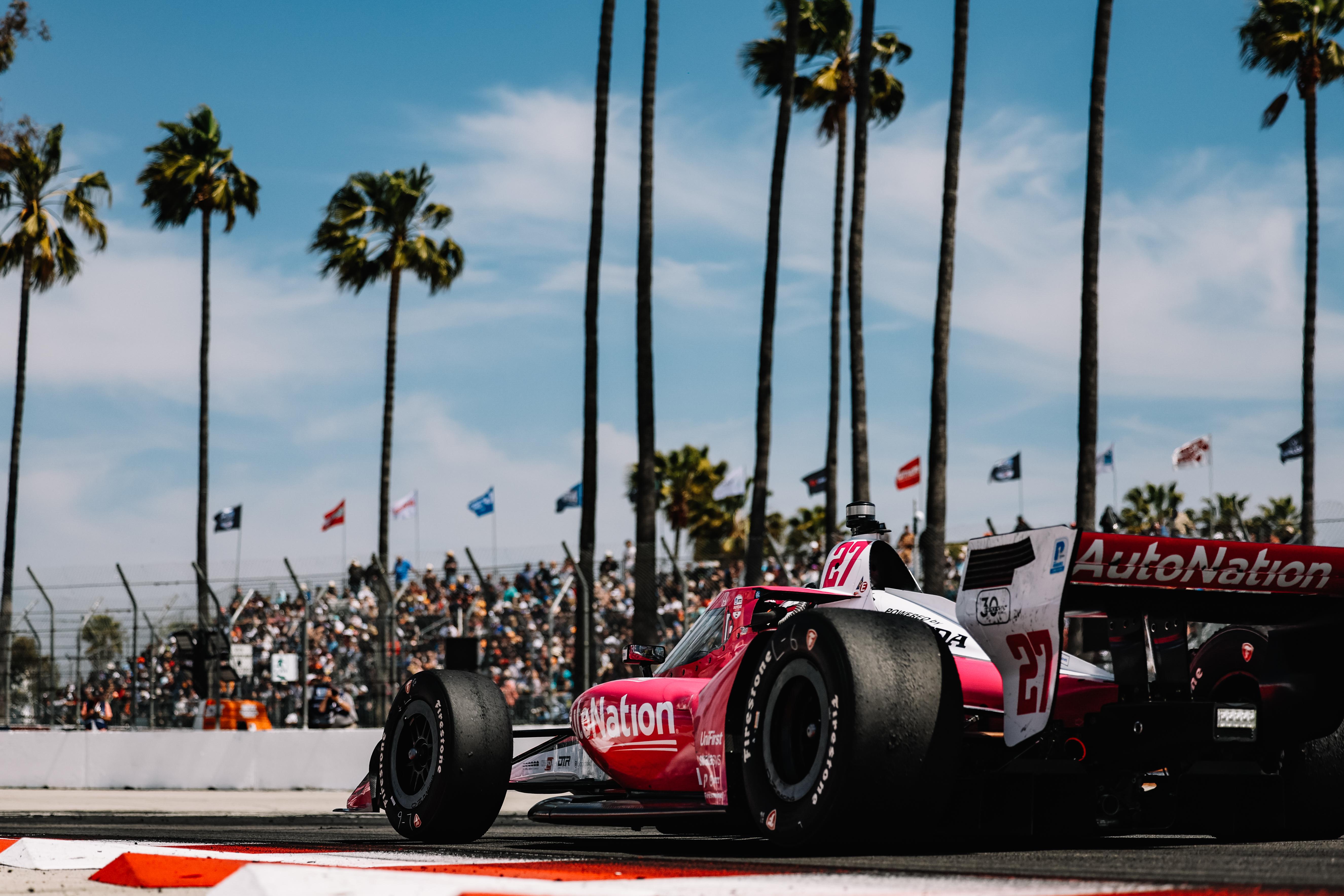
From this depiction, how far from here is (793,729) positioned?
545 cm

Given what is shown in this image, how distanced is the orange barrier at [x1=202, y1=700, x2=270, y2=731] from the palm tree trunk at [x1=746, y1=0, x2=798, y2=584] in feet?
27.4

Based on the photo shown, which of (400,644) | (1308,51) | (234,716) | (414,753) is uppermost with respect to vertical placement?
(1308,51)

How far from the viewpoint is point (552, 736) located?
8594 millimetres

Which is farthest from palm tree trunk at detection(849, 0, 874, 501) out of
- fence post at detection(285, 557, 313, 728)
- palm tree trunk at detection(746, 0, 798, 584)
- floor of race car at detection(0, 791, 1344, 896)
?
floor of race car at detection(0, 791, 1344, 896)

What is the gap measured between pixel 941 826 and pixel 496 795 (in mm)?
2595

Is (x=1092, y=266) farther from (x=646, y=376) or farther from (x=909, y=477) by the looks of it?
(x=909, y=477)

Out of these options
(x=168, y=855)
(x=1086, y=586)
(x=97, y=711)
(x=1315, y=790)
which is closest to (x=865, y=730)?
(x=1086, y=586)

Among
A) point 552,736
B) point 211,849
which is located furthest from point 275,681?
point 211,849

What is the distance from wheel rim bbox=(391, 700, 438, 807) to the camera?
7293mm

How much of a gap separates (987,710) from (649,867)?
1.51 metres

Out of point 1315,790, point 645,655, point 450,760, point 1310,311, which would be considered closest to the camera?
point 1315,790

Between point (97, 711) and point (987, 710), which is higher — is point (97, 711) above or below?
below

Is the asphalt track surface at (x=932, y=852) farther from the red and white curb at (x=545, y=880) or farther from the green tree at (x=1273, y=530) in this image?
the green tree at (x=1273, y=530)

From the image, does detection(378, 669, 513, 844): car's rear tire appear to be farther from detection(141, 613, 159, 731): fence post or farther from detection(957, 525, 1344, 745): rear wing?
detection(141, 613, 159, 731): fence post
